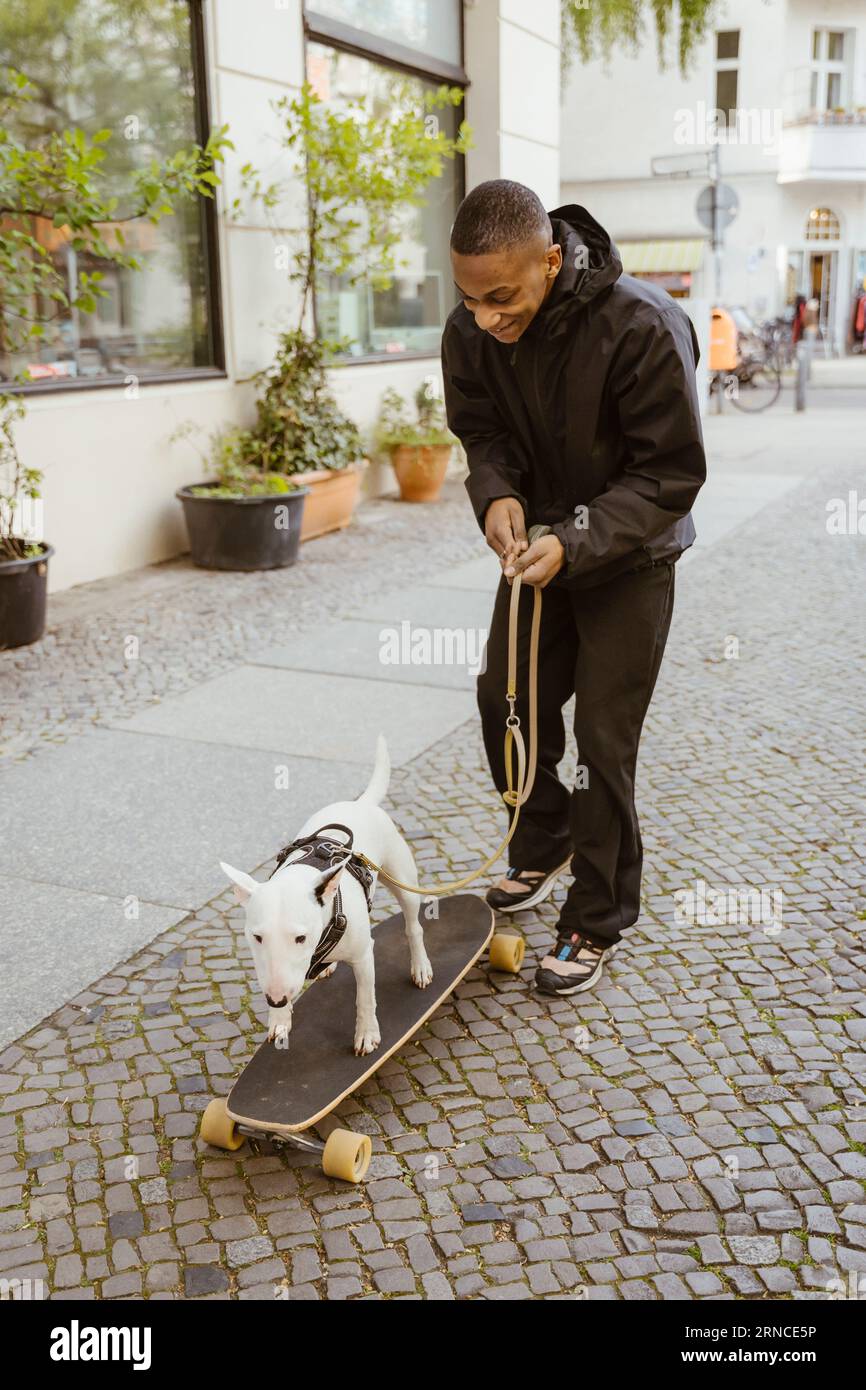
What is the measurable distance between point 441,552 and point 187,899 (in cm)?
540

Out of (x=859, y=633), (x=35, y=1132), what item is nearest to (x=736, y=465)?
(x=859, y=633)

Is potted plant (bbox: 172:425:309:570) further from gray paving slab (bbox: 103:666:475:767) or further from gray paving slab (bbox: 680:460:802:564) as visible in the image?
gray paving slab (bbox: 680:460:802:564)

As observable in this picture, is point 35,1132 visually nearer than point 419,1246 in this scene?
No

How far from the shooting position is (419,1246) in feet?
8.00

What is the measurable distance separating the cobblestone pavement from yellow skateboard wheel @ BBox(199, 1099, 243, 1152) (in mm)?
40

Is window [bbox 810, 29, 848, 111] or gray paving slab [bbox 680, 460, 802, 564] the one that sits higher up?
window [bbox 810, 29, 848, 111]

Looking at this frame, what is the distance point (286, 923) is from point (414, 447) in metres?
8.74

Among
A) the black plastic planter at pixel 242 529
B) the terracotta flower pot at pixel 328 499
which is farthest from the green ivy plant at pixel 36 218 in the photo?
the terracotta flower pot at pixel 328 499

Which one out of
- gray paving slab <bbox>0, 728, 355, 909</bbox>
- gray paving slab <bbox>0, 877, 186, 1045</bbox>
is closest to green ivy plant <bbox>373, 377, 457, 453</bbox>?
gray paving slab <bbox>0, 728, 355, 909</bbox>

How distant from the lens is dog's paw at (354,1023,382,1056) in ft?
9.36

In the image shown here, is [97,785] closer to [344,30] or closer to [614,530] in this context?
[614,530]

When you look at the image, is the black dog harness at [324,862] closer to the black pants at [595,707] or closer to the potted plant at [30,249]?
the black pants at [595,707]
